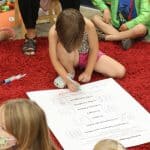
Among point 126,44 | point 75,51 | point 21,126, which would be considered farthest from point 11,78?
point 21,126

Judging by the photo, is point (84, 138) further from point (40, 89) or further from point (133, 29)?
point (133, 29)

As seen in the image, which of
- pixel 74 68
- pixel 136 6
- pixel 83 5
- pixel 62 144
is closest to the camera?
pixel 62 144

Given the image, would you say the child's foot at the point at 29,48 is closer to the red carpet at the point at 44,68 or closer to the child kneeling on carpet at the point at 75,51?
the red carpet at the point at 44,68

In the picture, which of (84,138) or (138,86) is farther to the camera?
(138,86)

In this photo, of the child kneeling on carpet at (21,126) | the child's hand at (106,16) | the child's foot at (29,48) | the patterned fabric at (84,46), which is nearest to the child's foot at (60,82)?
the patterned fabric at (84,46)

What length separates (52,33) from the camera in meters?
1.67

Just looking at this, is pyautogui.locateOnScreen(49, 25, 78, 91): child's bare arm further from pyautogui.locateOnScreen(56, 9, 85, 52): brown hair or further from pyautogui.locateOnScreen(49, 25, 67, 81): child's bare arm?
pyautogui.locateOnScreen(56, 9, 85, 52): brown hair

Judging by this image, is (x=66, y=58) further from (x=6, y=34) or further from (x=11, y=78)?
(x=6, y=34)

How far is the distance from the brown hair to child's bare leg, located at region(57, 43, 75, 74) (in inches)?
6.4

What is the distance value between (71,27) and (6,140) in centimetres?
65

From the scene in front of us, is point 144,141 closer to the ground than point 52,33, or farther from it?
closer to the ground

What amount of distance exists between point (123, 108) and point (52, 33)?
40 centimetres

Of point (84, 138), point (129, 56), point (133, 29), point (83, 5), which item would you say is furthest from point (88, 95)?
point (83, 5)

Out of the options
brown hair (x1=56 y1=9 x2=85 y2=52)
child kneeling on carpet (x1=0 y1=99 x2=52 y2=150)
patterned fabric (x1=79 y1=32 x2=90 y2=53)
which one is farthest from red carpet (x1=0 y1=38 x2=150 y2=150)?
child kneeling on carpet (x1=0 y1=99 x2=52 y2=150)
